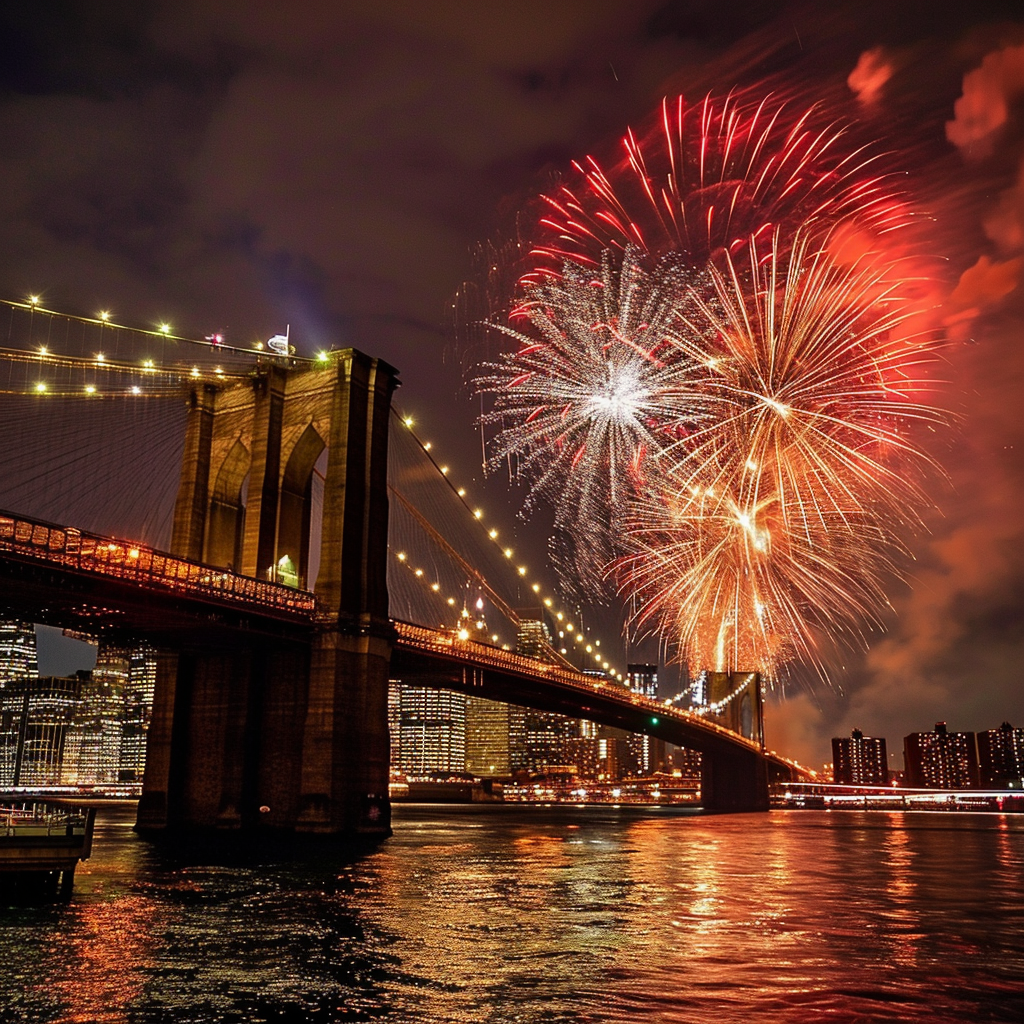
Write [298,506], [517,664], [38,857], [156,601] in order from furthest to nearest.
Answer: [517,664] < [298,506] < [156,601] < [38,857]

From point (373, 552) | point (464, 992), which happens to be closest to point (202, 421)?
point (373, 552)

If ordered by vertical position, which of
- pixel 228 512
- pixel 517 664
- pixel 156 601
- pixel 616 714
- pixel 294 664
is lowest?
pixel 616 714

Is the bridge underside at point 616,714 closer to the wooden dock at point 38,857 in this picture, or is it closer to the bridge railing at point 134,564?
the bridge railing at point 134,564

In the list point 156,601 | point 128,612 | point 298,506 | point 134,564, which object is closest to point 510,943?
point 134,564

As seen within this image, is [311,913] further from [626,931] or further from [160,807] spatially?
[160,807]

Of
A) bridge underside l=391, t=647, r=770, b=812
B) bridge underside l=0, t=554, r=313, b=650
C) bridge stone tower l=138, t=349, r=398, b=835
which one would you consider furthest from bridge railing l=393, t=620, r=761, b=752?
bridge underside l=0, t=554, r=313, b=650

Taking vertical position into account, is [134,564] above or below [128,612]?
above

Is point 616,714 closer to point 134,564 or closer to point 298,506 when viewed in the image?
point 298,506
